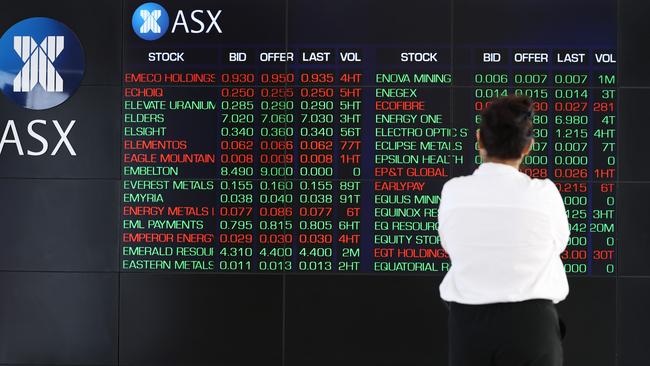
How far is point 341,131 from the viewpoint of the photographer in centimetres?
391

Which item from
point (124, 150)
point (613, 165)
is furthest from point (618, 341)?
point (124, 150)

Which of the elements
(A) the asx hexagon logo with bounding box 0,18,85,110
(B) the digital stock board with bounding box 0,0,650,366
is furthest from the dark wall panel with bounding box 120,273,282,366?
(A) the asx hexagon logo with bounding box 0,18,85,110

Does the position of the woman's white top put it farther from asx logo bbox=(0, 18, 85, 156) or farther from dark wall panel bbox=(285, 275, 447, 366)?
asx logo bbox=(0, 18, 85, 156)

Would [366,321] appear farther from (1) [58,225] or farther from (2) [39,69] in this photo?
(2) [39,69]

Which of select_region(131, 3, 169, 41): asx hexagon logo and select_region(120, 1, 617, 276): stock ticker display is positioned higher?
select_region(131, 3, 169, 41): asx hexagon logo

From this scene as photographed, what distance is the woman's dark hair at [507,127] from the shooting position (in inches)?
71.2

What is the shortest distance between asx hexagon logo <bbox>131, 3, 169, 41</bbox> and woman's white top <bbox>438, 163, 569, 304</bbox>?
107 inches

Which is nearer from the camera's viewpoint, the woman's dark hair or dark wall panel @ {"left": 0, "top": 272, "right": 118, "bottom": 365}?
the woman's dark hair

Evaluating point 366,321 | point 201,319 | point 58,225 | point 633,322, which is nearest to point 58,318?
point 58,225

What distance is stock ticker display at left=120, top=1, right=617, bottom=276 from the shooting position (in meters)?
3.87

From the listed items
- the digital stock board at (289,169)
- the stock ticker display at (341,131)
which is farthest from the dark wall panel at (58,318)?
the stock ticker display at (341,131)

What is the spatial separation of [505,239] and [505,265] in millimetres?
66

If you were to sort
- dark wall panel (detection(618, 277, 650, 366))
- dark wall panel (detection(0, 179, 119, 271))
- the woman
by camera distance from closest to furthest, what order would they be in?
1. the woman
2. dark wall panel (detection(618, 277, 650, 366))
3. dark wall panel (detection(0, 179, 119, 271))

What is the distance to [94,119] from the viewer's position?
398cm
